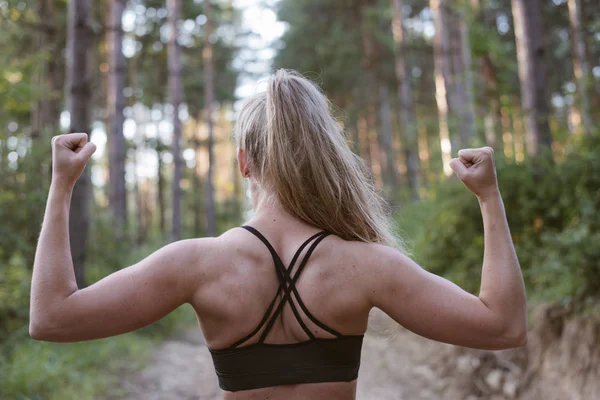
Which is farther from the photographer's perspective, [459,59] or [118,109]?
[459,59]

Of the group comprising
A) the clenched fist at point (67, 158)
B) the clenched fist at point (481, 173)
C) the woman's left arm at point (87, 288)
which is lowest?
the woman's left arm at point (87, 288)

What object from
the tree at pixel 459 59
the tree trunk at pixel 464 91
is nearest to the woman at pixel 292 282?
the tree trunk at pixel 464 91

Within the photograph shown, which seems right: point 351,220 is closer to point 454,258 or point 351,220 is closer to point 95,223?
point 454,258

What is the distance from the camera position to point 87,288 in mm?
1605

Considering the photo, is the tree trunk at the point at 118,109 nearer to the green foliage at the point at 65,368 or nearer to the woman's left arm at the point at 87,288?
the green foliage at the point at 65,368

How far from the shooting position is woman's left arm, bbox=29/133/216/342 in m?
1.54

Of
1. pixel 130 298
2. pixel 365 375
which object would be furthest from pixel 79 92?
pixel 130 298

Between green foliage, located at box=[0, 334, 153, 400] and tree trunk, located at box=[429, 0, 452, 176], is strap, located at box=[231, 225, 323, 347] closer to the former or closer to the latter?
green foliage, located at box=[0, 334, 153, 400]

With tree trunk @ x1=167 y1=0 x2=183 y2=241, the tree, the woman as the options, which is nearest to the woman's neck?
the woman

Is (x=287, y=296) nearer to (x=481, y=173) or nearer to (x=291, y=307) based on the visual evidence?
(x=291, y=307)

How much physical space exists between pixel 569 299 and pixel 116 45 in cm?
1048

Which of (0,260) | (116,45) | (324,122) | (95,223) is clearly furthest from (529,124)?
(116,45)

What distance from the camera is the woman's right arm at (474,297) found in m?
1.59

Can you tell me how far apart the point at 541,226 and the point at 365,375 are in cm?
273
